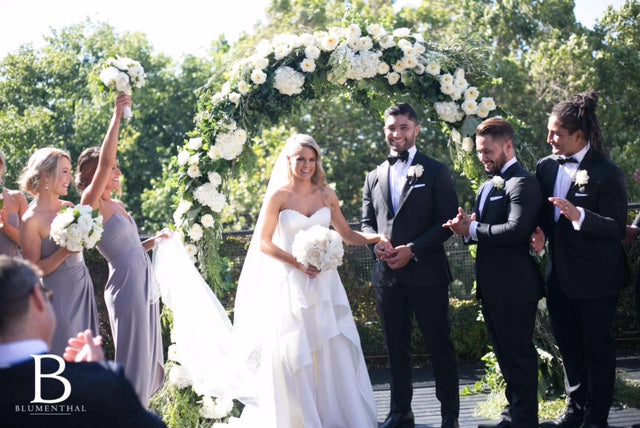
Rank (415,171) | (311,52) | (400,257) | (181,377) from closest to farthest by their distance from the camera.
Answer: (400,257), (415,171), (181,377), (311,52)

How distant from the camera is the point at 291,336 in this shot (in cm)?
570

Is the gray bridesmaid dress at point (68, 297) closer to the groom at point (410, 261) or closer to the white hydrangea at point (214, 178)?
the white hydrangea at point (214, 178)

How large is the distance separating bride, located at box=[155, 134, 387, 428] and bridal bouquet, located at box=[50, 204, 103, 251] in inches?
46.7

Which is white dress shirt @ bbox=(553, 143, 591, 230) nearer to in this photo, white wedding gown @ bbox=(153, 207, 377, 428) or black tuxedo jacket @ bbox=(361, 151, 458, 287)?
black tuxedo jacket @ bbox=(361, 151, 458, 287)

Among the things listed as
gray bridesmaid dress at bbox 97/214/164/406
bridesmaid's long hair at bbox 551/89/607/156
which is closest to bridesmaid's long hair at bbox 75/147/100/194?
gray bridesmaid dress at bbox 97/214/164/406

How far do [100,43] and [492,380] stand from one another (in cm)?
2460

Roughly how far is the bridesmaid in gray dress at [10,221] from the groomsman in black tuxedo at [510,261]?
10.1 feet

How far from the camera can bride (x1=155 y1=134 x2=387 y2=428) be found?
567 centimetres

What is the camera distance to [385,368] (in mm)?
8984

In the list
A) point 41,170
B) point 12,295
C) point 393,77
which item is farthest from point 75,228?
point 393,77

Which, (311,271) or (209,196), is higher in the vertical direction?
(209,196)

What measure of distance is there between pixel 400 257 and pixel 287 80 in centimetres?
178

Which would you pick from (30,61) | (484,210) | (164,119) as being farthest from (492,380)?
(30,61)

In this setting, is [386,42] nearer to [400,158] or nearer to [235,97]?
[400,158]
